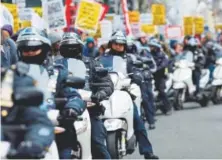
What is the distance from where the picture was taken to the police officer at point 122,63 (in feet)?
39.2

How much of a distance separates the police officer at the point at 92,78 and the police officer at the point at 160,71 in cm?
1018

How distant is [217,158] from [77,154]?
4.19 metres

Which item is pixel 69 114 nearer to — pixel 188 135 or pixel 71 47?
pixel 71 47

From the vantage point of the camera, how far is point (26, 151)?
5.40 metres

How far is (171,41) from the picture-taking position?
102 ft

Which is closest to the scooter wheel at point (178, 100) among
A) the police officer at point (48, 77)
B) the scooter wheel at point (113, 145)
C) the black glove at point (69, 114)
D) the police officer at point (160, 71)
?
the police officer at point (160, 71)

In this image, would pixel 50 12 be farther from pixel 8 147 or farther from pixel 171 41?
pixel 171 41

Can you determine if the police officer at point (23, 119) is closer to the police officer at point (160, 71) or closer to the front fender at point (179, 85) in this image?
the police officer at point (160, 71)

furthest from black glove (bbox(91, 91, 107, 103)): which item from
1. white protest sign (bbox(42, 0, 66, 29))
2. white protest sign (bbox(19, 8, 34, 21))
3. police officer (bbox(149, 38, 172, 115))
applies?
police officer (bbox(149, 38, 172, 115))

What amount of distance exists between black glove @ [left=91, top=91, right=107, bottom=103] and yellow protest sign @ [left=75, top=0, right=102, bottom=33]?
904 centimetres

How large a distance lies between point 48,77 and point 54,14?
34.5ft

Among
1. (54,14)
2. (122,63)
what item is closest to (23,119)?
(122,63)

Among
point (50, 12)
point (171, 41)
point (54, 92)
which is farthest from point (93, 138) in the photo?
point (171, 41)

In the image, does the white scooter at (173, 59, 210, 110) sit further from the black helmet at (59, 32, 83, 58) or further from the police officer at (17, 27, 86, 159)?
the police officer at (17, 27, 86, 159)
